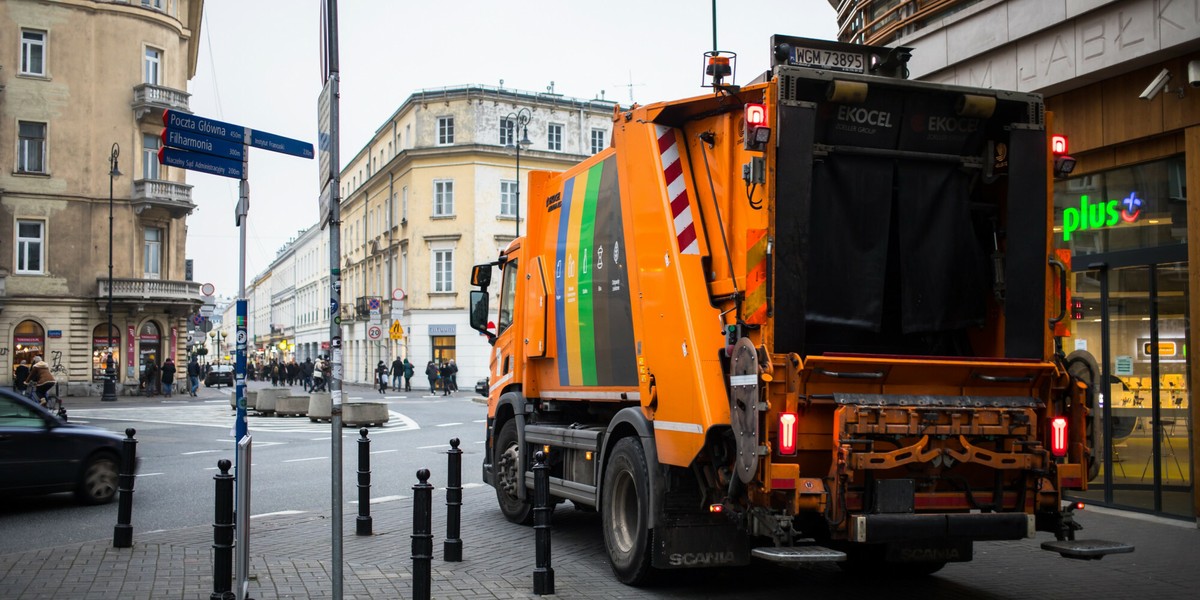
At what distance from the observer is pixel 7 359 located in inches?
1726

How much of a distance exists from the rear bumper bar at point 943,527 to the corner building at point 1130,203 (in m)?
3.87

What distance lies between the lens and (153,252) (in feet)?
161

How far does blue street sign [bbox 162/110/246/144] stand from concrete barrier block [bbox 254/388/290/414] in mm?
22677

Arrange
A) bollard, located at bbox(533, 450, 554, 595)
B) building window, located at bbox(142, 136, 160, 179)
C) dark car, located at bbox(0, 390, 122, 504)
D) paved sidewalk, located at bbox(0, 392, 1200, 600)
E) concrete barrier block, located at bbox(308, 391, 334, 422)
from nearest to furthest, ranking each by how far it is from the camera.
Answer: bollard, located at bbox(533, 450, 554, 595), paved sidewalk, located at bbox(0, 392, 1200, 600), dark car, located at bbox(0, 390, 122, 504), concrete barrier block, located at bbox(308, 391, 334, 422), building window, located at bbox(142, 136, 160, 179)

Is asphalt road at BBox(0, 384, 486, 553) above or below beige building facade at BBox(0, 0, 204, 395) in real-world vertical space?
below

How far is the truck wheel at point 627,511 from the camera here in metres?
7.55

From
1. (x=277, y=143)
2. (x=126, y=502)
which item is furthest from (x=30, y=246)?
(x=277, y=143)

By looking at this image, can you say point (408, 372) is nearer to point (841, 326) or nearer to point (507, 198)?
point (507, 198)

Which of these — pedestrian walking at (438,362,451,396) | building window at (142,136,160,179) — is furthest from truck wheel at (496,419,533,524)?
building window at (142,136,160,179)

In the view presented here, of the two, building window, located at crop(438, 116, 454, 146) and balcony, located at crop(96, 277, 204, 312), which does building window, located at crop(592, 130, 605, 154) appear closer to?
building window, located at crop(438, 116, 454, 146)

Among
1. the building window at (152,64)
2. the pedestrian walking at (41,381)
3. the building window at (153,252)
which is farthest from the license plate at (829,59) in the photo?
the building window at (153,252)

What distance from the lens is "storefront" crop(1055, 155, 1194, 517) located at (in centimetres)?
1077

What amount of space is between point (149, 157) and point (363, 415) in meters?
28.0

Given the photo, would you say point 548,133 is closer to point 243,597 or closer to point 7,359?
point 7,359
